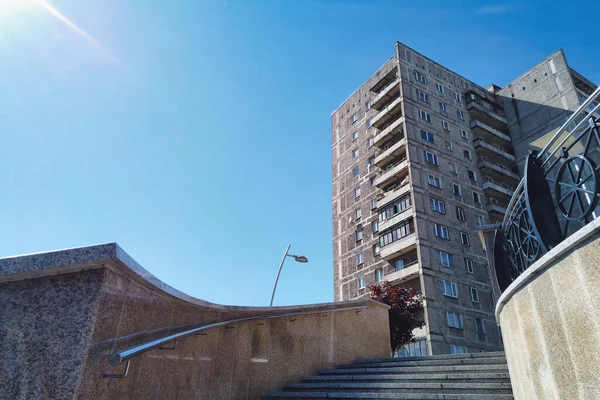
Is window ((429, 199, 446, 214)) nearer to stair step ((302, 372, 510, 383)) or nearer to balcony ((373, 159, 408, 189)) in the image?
balcony ((373, 159, 408, 189))

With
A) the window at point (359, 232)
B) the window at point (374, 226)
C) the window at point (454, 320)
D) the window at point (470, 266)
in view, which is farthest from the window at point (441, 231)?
the window at point (359, 232)

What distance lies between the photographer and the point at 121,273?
308 centimetres

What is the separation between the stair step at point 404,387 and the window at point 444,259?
21.8 m

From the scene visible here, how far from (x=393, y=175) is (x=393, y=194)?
164 cm

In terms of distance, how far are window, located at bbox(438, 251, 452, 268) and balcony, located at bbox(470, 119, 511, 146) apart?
14501 millimetres

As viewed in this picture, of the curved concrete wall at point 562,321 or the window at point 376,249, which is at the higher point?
the window at point 376,249

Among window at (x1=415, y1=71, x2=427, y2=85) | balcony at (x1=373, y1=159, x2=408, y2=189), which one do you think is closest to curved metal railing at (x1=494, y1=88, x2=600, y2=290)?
balcony at (x1=373, y1=159, x2=408, y2=189)

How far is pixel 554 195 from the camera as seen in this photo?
328 cm

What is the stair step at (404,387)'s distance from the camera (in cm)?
473

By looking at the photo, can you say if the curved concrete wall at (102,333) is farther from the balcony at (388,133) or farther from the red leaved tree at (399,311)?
the balcony at (388,133)

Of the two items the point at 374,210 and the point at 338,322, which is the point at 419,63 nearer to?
the point at 374,210

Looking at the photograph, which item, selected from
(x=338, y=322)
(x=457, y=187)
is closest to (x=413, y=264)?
(x=457, y=187)

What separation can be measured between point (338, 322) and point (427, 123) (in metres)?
27.4

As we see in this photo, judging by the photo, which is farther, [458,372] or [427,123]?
[427,123]
